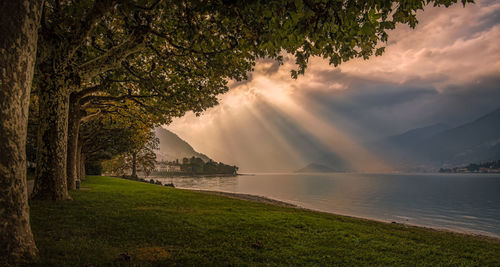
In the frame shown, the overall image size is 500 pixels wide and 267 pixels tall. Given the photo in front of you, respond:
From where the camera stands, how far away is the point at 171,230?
802 cm

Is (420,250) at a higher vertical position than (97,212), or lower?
lower

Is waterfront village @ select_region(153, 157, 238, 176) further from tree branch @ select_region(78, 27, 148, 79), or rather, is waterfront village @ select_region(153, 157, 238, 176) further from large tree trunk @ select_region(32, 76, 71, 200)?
tree branch @ select_region(78, 27, 148, 79)

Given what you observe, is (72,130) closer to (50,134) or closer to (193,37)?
(50,134)

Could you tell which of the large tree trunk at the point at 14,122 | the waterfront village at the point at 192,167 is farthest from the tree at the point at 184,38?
the waterfront village at the point at 192,167

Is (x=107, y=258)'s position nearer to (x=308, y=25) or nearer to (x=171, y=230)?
(x=171, y=230)

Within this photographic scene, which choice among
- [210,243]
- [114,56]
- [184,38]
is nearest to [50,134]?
[114,56]

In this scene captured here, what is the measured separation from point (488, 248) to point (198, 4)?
14.6 metres

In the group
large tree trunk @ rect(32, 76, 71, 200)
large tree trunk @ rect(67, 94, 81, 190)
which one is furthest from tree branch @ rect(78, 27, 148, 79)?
large tree trunk @ rect(67, 94, 81, 190)

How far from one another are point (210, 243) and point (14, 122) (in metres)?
5.52

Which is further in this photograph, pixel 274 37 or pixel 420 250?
pixel 420 250

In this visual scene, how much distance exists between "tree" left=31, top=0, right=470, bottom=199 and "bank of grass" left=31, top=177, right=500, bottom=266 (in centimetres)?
434

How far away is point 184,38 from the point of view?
9984 millimetres

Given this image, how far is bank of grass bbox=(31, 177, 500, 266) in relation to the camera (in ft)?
18.5

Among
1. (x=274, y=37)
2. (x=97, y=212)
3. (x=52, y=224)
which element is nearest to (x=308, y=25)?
(x=274, y=37)
